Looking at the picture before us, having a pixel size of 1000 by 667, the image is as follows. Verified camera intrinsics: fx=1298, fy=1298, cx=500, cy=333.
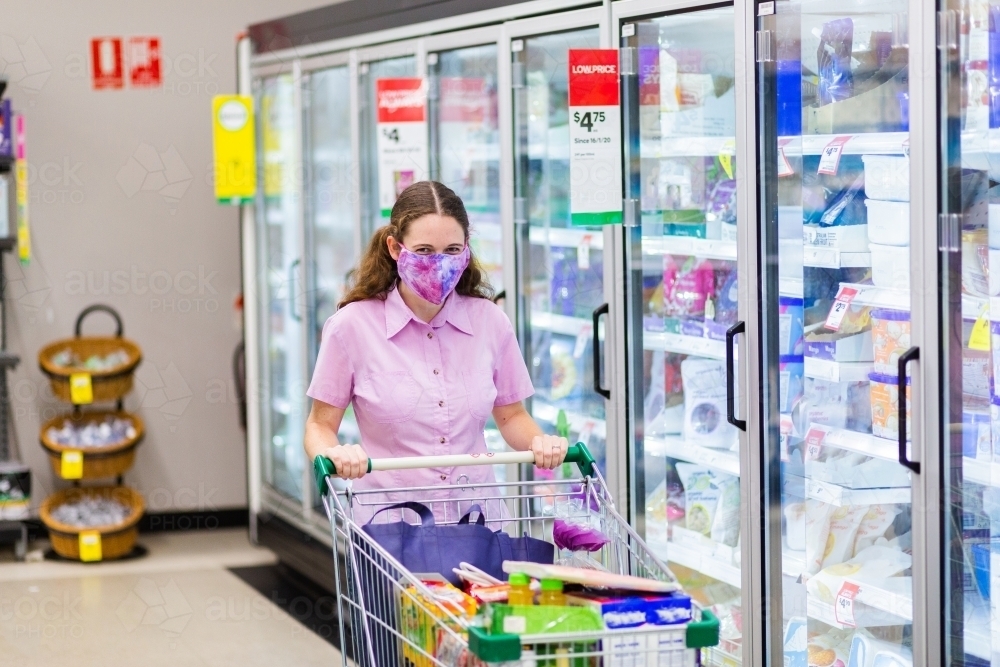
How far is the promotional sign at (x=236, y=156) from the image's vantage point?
630 centimetres

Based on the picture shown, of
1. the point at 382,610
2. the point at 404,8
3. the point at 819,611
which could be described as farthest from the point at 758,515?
the point at 404,8

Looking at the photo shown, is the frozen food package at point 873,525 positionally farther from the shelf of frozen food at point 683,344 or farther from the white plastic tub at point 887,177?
the white plastic tub at point 887,177

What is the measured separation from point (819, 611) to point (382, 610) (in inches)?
65.7

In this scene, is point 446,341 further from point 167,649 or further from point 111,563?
point 111,563

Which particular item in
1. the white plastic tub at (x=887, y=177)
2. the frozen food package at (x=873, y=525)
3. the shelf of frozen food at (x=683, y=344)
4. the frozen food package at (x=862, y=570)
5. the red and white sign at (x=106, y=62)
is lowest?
the frozen food package at (x=862, y=570)

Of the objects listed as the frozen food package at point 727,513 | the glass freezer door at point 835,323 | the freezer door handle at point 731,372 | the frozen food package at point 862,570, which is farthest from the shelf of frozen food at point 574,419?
the frozen food package at point 862,570

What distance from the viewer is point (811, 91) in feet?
11.6

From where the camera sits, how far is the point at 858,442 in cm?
346

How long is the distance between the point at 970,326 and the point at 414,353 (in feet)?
4.30

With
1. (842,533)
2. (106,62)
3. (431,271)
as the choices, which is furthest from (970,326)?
(106,62)

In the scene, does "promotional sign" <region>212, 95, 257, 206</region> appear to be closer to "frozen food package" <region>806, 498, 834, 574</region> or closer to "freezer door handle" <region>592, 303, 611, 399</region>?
"freezer door handle" <region>592, 303, 611, 399</region>

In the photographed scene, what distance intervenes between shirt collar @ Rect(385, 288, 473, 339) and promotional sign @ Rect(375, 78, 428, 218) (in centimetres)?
182

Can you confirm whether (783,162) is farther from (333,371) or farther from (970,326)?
(333,371)

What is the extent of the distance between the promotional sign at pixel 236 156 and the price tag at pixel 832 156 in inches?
140
